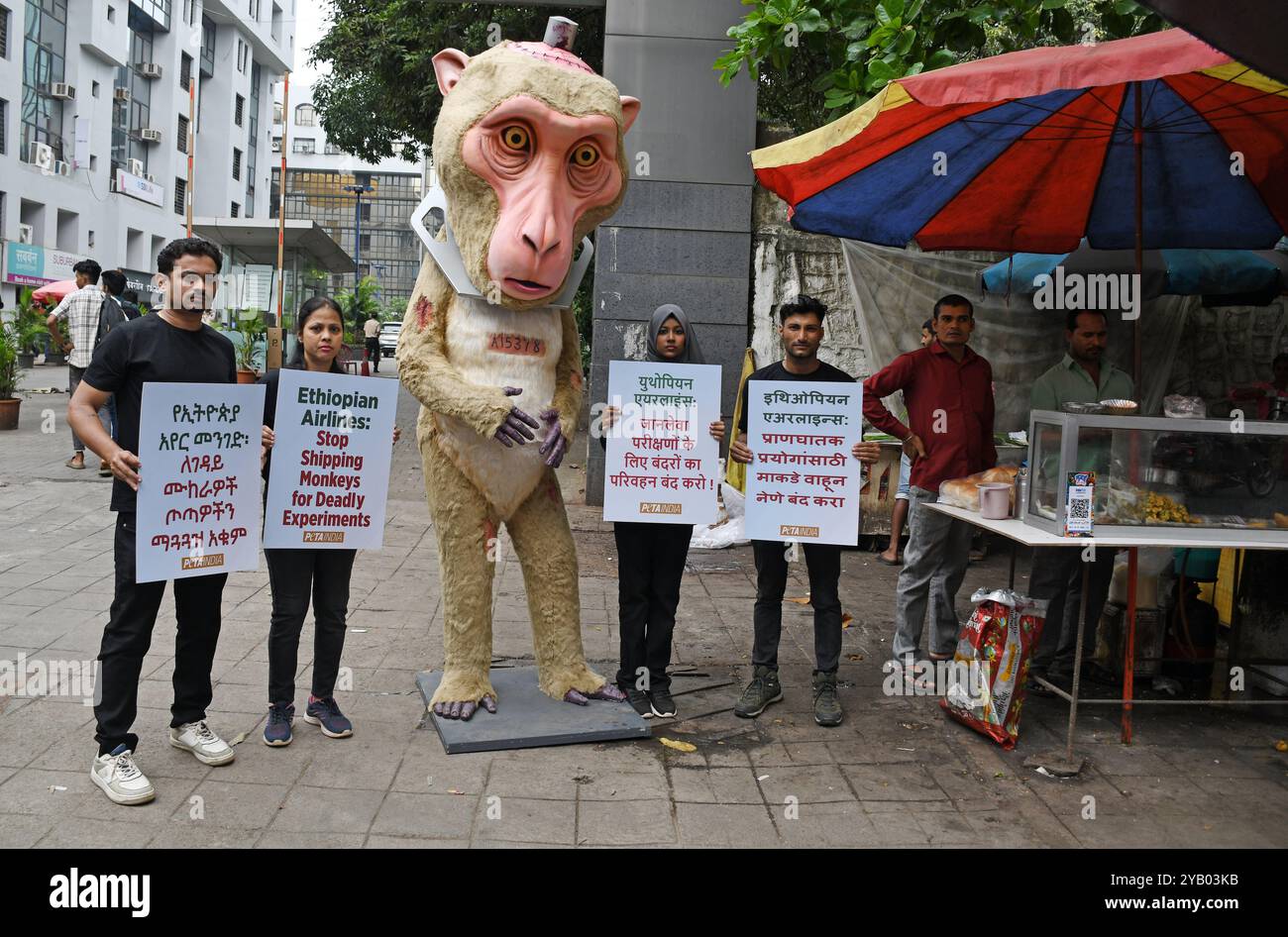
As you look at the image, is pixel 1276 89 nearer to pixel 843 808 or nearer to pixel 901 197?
pixel 901 197

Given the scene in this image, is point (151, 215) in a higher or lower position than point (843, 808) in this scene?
higher

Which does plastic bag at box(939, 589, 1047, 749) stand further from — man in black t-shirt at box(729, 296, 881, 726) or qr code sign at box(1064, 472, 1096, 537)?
man in black t-shirt at box(729, 296, 881, 726)

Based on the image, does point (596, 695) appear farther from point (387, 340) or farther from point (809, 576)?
point (387, 340)

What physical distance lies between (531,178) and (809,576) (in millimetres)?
2142

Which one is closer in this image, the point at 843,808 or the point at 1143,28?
the point at 843,808

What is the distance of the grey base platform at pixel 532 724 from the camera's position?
4281 millimetres

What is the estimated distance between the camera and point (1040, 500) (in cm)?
470

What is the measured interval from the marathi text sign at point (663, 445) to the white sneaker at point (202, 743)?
1.79 m

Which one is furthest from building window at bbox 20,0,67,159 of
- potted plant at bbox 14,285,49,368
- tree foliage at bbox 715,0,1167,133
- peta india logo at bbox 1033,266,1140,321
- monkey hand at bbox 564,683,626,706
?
monkey hand at bbox 564,683,626,706

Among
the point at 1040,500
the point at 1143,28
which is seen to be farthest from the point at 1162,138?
the point at 1040,500

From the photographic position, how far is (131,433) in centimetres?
376

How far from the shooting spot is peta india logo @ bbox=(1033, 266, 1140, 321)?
26.2 ft

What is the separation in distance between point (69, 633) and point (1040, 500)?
4.78m

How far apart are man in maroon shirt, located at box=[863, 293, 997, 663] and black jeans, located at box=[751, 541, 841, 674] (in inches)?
24.5
